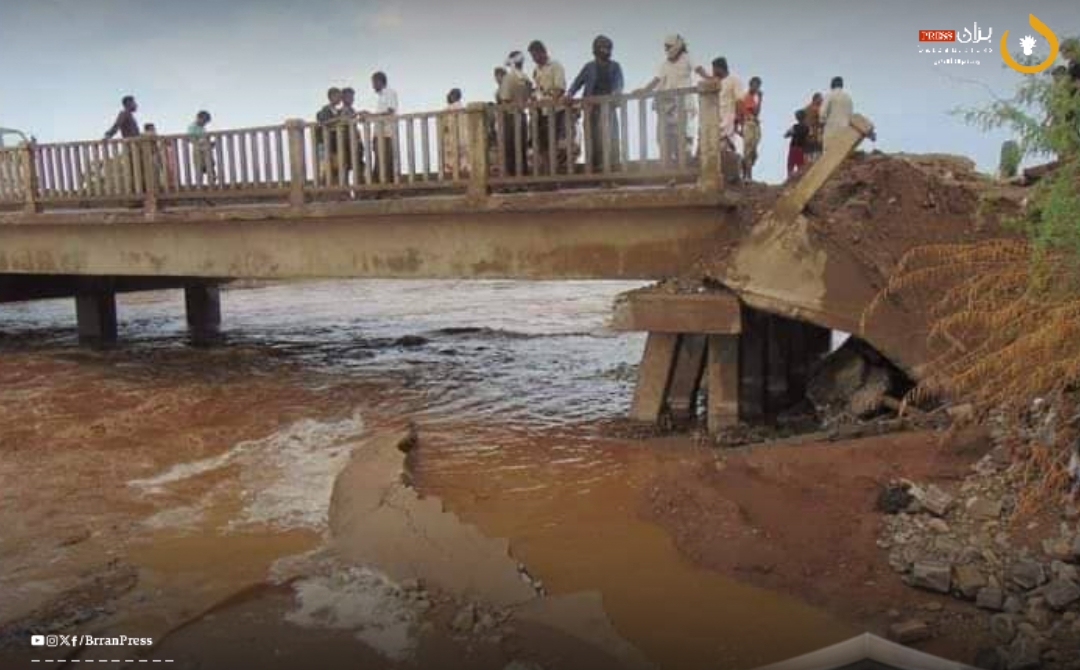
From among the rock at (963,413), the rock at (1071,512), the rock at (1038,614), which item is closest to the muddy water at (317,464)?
the rock at (1038,614)

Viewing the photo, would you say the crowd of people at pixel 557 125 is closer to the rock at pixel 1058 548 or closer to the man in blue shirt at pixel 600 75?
the man in blue shirt at pixel 600 75

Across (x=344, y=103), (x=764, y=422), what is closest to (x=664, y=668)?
(x=764, y=422)

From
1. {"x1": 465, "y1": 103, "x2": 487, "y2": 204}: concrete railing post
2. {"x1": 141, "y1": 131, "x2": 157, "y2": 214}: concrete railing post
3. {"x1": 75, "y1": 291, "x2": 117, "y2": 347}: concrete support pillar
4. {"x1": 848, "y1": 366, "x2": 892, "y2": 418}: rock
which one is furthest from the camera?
{"x1": 75, "y1": 291, "x2": 117, "y2": 347}: concrete support pillar

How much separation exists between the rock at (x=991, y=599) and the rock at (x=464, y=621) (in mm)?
2664

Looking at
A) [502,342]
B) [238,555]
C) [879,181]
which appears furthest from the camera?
[502,342]

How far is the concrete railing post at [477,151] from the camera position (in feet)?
31.1

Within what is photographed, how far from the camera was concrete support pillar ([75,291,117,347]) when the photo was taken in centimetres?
1761

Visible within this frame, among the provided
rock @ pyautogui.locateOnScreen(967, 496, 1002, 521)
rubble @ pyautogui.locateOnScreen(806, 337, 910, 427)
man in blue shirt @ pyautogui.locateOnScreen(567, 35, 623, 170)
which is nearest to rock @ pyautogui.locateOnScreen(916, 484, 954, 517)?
rock @ pyautogui.locateOnScreen(967, 496, 1002, 521)

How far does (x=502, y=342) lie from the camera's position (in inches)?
650

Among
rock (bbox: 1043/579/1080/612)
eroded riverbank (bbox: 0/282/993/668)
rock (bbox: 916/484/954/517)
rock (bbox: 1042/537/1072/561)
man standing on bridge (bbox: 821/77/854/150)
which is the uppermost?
man standing on bridge (bbox: 821/77/854/150)

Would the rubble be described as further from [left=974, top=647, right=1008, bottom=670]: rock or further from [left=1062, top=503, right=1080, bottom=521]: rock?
[left=974, top=647, right=1008, bottom=670]: rock

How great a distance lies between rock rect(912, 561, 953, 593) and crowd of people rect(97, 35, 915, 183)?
451cm

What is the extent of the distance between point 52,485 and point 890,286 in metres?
7.43

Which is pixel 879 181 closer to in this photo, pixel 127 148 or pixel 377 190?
pixel 377 190
